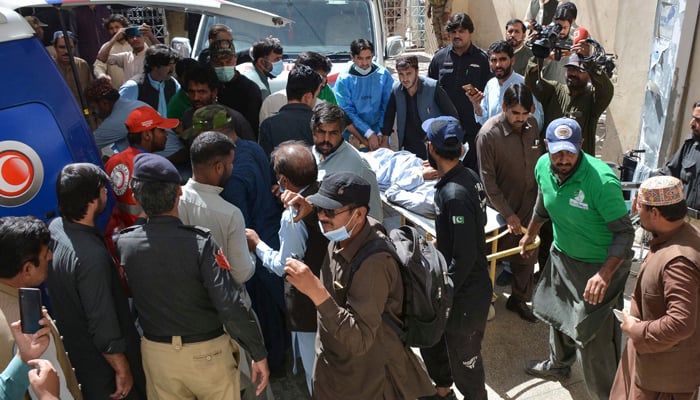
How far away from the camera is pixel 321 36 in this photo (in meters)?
7.37

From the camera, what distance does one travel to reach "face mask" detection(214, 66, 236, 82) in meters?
5.51

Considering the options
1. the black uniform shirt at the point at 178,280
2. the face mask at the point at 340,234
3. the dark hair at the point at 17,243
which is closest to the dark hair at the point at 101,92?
the black uniform shirt at the point at 178,280

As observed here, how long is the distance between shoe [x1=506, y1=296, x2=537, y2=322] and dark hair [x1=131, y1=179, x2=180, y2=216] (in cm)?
315

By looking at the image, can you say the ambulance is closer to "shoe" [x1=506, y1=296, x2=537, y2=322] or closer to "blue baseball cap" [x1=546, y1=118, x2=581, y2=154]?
"blue baseball cap" [x1=546, y1=118, x2=581, y2=154]

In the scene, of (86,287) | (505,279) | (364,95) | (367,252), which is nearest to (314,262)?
(367,252)

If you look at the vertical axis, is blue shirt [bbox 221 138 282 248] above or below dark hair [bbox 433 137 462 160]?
below

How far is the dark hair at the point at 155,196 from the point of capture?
2.73 m

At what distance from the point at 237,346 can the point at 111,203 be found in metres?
1.14

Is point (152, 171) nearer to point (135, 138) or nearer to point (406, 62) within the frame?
point (135, 138)

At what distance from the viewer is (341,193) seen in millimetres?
2527

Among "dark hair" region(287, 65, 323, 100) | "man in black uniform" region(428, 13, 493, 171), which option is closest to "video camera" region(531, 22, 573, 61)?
"man in black uniform" region(428, 13, 493, 171)

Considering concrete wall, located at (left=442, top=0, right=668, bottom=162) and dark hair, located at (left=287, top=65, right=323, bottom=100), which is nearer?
dark hair, located at (left=287, top=65, right=323, bottom=100)

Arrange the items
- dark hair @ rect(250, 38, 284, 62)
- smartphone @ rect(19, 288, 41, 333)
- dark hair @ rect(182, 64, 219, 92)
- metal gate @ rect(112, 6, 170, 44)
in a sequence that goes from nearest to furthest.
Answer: smartphone @ rect(19, 288, 41, 333)
dark hair @ rect(182, 64, 219, 92)
dark hair @ rect(250, 38, 284, 62)
metal gate @ rect(112, 6, 170, 44)

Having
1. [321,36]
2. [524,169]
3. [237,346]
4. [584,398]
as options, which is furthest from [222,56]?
[584,398]
